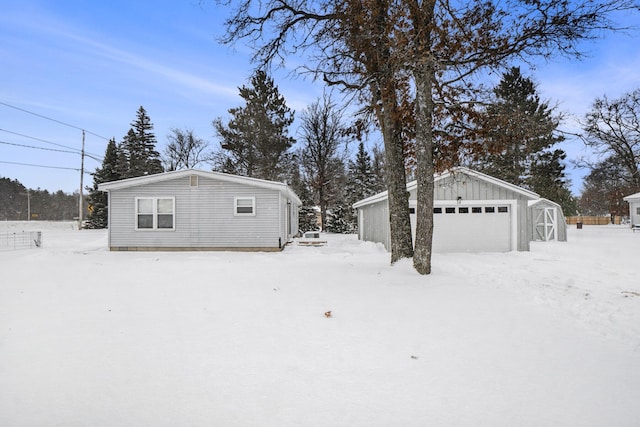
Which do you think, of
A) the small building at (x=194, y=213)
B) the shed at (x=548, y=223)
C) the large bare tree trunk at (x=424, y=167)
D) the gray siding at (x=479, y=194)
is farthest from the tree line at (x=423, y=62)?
the shed at (x=548, y=223)

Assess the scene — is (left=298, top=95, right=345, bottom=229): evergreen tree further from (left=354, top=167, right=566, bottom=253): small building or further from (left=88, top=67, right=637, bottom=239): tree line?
(left=354, top=167, right=566, bottom=253): small building

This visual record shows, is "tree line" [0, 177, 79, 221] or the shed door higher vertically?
"tree line" [0, 177, 79, 221]

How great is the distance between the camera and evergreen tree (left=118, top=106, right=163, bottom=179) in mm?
36875

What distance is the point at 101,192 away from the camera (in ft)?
114

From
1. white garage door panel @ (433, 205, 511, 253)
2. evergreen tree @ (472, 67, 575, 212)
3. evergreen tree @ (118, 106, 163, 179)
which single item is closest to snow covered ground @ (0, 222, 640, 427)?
white garage door panel @ (433, 205, 511, 253)

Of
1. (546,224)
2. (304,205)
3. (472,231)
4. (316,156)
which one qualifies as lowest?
(472,231)

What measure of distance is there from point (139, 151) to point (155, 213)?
2724 cm

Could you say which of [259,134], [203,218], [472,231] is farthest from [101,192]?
[472,231]

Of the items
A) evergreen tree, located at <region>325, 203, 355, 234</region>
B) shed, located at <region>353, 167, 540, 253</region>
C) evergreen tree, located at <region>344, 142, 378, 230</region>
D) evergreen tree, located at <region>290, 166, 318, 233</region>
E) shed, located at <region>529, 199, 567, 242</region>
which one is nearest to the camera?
shed, located at <region>353, 167, 540, 253</region>

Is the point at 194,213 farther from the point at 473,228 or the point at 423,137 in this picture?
the point at 473,228

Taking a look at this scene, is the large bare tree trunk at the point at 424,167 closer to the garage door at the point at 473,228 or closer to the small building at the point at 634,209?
the garage door at the point at 473,228

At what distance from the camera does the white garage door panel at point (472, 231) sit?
13.8 m

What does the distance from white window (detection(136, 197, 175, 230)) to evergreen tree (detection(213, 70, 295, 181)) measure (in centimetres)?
1550

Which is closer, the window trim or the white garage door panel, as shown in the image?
the white garage door panel
